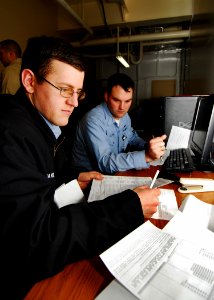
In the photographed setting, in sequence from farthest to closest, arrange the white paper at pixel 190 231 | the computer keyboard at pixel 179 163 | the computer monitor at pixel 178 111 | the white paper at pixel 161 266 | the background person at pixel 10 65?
the background person at pixel 10 65 → the computer monitor at pixel 178 111 → the computer keyboard at pixel 179 163 → the white paper at pixel 190 231 → the white paper at pixel 161 266

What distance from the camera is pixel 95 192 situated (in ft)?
3.35

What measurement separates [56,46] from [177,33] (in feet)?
14.0

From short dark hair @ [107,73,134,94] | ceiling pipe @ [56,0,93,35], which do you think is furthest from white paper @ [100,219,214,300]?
ceiling pipe @ [56,0,93,35]

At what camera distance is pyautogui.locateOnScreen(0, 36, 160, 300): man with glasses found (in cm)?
51

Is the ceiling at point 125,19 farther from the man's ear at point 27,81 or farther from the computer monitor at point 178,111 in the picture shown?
the man's ear at point 27,81

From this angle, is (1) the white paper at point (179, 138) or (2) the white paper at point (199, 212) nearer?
(2) the white paper at point (199, 212)

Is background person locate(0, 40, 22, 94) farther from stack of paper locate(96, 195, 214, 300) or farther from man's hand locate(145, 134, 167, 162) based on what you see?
stack of paper locate(96, 195, 214, 300)

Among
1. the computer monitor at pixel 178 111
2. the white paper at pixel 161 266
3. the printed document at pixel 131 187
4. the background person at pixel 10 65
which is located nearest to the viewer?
the white paper at pixel 161 266

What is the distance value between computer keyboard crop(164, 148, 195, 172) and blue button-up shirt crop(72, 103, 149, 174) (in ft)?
0.51

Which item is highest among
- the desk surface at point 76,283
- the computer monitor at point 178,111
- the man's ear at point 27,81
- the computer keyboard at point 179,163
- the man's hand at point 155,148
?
the man's ear at point 27,81

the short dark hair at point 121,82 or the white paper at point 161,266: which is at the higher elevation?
the short dark hair at point 121,82

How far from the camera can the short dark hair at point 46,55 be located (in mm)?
792

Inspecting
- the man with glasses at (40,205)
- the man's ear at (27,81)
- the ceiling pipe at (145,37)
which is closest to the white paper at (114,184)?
the man with glasses at (40,205)

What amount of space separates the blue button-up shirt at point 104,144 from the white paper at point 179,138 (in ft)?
1.09
